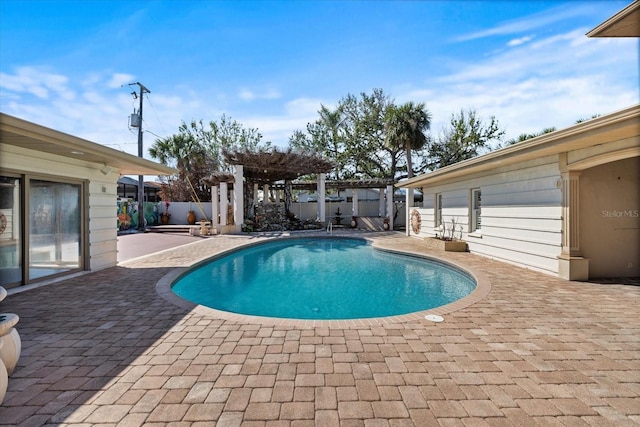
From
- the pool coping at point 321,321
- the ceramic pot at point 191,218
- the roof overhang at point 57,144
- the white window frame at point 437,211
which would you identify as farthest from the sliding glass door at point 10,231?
the ceramic pot at point 191,218

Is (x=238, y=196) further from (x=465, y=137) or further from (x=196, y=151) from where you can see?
(x=465, y=137)

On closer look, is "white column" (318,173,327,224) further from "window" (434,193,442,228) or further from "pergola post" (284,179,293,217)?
"window" (434,193,442,228)

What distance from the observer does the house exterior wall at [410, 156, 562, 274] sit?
232 inches

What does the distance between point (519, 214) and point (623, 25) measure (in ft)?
14.1

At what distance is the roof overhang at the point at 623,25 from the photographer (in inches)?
119

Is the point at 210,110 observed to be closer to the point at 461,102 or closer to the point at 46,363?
the point at 461,102

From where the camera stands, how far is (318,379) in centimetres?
235

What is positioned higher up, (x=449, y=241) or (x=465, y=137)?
(x=465, y=137)

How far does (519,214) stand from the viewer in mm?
6812

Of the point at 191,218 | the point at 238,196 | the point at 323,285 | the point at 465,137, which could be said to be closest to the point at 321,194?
the point at 238,196

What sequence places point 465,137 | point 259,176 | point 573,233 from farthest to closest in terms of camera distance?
point 465,137 < point 259,176 < point 573,233

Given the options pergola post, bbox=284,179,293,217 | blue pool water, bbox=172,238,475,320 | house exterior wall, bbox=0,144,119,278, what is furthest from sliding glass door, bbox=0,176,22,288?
pergola post, bbox=284,179,293,217

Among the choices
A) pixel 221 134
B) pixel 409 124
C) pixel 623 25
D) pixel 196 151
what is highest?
pixel 221 134

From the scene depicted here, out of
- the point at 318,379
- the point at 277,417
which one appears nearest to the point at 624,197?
the point at 318,379
